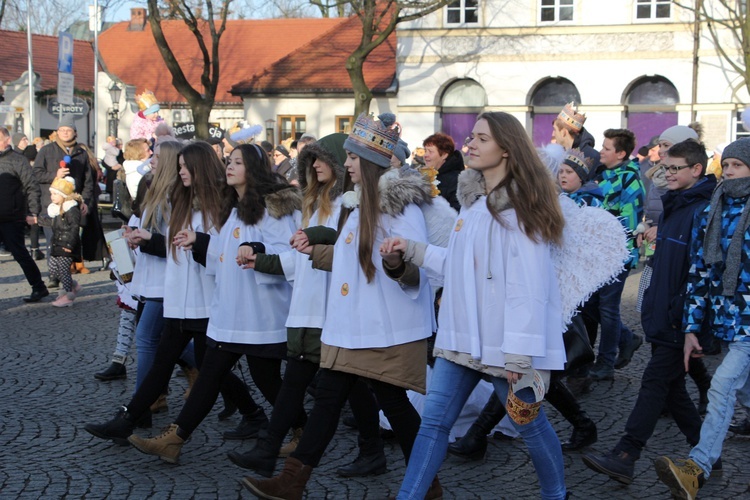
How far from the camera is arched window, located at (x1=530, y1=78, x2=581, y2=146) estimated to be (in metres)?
33.3

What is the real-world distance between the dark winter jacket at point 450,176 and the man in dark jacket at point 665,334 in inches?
119

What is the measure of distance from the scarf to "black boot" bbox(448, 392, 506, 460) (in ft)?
4.93

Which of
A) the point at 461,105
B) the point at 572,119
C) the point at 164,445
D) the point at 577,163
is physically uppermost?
the point at 461,105

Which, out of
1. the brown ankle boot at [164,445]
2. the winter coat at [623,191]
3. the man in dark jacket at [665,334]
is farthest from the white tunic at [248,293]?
the winter coat at [623,191]

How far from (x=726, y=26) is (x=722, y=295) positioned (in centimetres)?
2656

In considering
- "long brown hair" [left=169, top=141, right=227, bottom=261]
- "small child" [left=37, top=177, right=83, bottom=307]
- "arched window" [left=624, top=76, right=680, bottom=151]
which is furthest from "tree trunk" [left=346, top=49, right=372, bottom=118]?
"long brown hair" [left=169, top=141, right=227, bottom=261]

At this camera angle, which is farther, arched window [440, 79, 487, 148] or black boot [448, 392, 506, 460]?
arched window [440, 79, 487, 148]

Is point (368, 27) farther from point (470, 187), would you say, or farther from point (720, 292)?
point (470, 187)

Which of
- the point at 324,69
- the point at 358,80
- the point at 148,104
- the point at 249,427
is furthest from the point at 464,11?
the point at 249,427

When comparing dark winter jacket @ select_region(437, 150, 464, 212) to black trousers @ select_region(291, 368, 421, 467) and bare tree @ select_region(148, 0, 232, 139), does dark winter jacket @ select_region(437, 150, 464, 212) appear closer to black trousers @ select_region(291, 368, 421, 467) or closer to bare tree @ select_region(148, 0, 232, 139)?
black trousers @ select_region(291, 368, 421, 467)

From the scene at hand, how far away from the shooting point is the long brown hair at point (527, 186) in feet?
14.7

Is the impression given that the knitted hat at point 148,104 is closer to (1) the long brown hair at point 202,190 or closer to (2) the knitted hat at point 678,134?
(1) the long brown hair at point 202,190

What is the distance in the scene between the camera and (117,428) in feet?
20.1

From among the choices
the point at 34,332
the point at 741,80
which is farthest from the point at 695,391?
the point at 741,80
